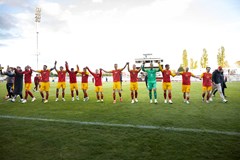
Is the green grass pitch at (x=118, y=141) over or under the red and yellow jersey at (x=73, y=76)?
under

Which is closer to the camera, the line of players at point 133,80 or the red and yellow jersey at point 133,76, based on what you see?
the line of players at point 133,80

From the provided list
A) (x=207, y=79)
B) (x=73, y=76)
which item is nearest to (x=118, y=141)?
(x=207, y=79)

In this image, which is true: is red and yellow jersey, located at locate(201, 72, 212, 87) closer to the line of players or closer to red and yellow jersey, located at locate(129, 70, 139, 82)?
the line of players

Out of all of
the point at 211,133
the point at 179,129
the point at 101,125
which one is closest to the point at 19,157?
the point at 101,125

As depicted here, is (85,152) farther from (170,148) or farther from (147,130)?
(147,130)

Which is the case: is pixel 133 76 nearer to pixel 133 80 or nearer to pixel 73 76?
pixel 133 80

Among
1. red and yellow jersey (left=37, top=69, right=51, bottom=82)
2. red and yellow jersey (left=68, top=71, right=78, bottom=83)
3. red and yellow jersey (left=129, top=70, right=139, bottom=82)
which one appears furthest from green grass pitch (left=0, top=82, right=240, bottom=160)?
red and yellow jersey (left=68, top=71, right=78, bottom=83)

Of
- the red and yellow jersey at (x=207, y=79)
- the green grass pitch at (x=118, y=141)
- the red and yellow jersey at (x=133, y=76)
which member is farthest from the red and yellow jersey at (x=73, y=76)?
the red and yellow jersey at (x=207, y=79)

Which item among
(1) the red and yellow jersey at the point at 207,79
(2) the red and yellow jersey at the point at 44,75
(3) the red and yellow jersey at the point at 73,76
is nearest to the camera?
(1) the red and yellow jersey at the point at 207,79

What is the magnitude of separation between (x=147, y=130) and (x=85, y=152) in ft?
7.83

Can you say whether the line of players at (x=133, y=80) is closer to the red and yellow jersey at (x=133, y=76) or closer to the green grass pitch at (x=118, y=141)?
the red and yellow jersey at (x=133, y=76)

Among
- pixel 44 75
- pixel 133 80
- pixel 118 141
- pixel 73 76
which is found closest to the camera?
pixel 118 141

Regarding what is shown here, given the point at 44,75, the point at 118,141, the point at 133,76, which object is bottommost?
the point at 118,141

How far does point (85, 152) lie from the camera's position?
451cm
